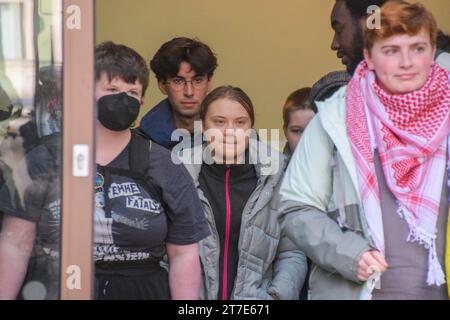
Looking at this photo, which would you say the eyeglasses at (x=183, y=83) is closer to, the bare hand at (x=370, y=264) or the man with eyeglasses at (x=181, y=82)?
the man with eyeglasses at (x=181, y=82)

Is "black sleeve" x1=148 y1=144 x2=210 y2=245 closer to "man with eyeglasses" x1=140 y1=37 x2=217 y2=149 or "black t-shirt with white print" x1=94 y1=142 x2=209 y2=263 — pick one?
"black t-shirt with white print" x1=94 y1=142 x2=209 y2=263

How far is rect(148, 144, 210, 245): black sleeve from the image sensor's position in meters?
3.24

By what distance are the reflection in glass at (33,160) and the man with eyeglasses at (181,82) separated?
1.14 m

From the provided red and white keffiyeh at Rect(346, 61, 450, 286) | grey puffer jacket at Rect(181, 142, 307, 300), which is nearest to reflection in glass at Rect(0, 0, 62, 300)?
grey puffer jacket at Rect(181, 142, 307, 300)

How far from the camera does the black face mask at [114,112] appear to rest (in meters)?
3.28

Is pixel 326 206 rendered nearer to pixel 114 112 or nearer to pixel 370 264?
pixel 370 264

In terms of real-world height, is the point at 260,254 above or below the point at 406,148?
below

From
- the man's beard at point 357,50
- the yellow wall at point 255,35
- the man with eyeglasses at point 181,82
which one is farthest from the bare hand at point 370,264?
the yellow wall at point 255,35

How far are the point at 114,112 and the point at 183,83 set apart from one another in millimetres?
1072

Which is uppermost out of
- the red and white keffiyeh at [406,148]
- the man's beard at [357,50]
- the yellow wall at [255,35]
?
the yellow wall at [255,35]

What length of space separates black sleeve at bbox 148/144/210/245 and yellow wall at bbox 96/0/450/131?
182 cm

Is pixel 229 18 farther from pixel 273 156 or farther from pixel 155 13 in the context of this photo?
pixel 273 156

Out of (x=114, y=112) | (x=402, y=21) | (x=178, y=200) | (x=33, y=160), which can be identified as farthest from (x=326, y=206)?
(x=33, y=160)

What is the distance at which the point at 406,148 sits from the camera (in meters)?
2.99
